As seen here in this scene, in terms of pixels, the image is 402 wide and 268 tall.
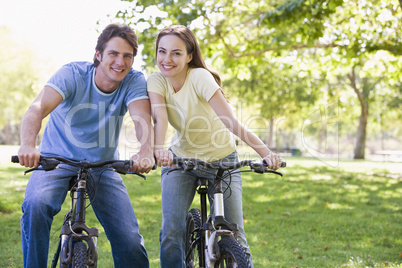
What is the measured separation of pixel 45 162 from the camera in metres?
2.74

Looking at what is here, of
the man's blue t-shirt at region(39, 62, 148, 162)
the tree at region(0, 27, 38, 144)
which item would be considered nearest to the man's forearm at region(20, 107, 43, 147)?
the man's blue t-shirt at region(39, 62, 148, 162)

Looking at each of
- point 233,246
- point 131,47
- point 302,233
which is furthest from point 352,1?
point 233,246

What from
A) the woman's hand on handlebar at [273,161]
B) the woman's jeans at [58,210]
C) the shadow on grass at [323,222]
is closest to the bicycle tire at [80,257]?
the woman's jeans at [58,210]

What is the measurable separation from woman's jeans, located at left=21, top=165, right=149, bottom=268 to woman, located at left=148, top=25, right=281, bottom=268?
269 mm

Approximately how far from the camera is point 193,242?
356 centimetres

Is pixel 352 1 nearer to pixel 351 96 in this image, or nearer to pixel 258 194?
pixel 258 194

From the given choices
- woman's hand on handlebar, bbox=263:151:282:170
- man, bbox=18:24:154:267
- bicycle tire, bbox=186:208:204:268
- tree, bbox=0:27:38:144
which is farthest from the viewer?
tree, bbox=0:27:38:144

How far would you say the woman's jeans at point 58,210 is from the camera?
3.03 m

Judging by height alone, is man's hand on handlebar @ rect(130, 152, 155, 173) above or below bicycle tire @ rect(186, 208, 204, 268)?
above

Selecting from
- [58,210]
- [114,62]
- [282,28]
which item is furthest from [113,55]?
[282,28]

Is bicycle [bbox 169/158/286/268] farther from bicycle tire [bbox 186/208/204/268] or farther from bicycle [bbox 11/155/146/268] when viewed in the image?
bicycle [bbox 11/155/146/268]

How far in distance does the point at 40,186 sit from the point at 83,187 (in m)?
0.42

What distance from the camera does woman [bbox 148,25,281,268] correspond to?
11.1ft

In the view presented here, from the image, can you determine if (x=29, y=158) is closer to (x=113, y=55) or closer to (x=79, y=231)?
(x=79, y=231)
